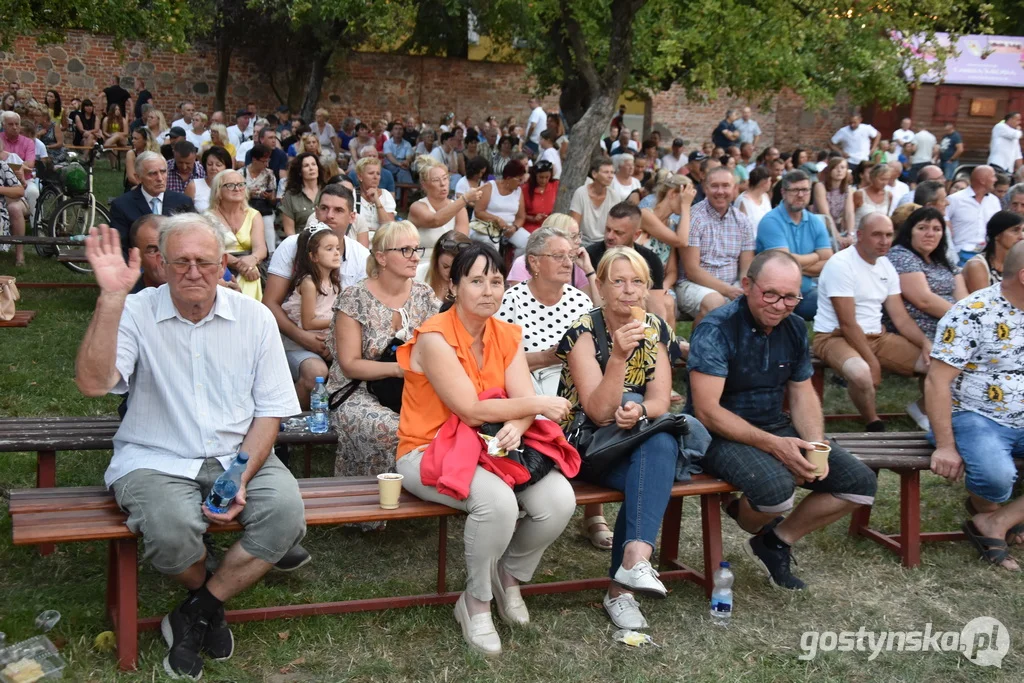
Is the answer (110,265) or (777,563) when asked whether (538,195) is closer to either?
(777,563)

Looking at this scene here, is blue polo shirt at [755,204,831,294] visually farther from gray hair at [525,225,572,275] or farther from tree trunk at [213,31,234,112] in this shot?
tree trunk at [213,31,234,112]

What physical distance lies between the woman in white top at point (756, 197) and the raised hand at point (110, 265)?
6405 millimetres

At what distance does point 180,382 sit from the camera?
3.41m

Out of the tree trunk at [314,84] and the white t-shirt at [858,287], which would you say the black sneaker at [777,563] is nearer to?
the white t-shirt at [858,287]

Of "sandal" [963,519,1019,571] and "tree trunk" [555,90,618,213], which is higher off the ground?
"tree trunk" [555,90,618,213]

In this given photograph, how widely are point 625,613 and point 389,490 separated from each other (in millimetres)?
986

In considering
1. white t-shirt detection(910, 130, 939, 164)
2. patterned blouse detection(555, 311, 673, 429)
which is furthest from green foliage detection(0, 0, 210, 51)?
white t-shirt detection(910, 130, 939, 164)

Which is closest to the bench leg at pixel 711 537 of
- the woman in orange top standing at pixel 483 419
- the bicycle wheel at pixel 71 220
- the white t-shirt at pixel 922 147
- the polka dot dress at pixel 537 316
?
the woman in orange top standing at pixel 483 419

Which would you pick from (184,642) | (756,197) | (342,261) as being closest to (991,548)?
(184,642)

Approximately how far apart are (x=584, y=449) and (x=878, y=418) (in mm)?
3167

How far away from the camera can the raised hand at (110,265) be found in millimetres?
3115

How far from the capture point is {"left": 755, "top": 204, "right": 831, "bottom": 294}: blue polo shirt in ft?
24.5

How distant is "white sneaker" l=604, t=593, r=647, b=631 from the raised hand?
2.03 m

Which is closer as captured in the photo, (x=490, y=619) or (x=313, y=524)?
(x=490, y=619)
